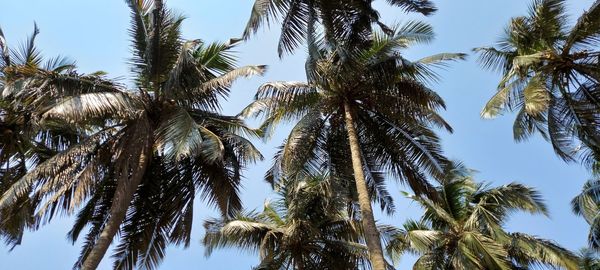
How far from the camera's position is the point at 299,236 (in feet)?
61.6

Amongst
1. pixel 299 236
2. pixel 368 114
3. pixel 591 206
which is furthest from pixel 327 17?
pixel 591 206

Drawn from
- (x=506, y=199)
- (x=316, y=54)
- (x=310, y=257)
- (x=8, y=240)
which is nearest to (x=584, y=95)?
(x=506, y=199)

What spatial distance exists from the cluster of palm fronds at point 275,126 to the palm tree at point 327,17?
4 cm

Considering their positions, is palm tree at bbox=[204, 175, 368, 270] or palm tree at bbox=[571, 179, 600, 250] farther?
palm tree at bbox=[571, 179, 600, 250]

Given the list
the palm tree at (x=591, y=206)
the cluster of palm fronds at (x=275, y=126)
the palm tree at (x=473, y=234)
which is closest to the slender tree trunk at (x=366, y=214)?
the cluster of palm fronds at (x=275, y=126)

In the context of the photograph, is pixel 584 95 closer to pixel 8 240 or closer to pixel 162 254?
pixel 162 254

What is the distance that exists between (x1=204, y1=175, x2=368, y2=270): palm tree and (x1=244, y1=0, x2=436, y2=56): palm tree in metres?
4.64

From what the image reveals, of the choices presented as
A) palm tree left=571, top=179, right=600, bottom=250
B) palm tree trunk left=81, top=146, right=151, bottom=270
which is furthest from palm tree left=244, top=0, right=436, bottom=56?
palm tree left=571, top=179, right=600, bottom=250

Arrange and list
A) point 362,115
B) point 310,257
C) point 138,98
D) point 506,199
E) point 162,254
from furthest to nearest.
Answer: point 506,199, point 310,257, point 362,115, point 162,254, point 138,98

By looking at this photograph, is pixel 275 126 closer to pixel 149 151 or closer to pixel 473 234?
pixel 149 151

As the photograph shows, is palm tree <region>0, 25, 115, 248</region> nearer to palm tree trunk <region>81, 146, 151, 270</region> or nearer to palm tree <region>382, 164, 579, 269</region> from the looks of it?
palm tree trunk <region>81, 146, 151, 270</region>

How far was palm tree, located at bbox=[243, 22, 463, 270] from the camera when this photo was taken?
15.9m

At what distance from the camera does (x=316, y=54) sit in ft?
49.0

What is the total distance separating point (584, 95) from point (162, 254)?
42.2 feet
